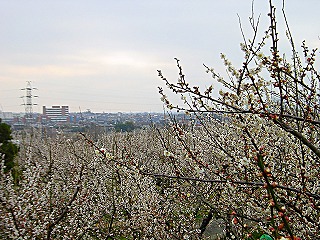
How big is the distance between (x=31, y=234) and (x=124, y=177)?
3294 mm

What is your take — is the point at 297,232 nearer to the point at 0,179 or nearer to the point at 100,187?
the point at 0,179

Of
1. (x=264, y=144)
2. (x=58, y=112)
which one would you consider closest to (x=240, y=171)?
(x=264, y=144)

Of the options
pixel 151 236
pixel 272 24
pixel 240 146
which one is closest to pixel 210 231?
pixel 151 236

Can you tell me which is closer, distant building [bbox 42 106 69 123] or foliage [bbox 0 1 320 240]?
foliage [bbox 0 1 320 240]

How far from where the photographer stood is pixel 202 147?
6832 millimetres

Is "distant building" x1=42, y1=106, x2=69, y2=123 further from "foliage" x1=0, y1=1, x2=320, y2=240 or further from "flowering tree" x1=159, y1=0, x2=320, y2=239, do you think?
"flowering tree" x1=159, y1=0, x2=320, y2=239

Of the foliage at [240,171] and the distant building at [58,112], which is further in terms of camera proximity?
the distant building at [58,112]

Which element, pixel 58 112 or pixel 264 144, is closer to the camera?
pixel 264 144

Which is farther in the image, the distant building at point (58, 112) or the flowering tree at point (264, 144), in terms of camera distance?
the distant building at point (58, 112)

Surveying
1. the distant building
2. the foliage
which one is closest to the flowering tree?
the foliage

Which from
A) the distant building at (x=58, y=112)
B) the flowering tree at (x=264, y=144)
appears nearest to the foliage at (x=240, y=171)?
the flowering tree at (x=264, y=144)

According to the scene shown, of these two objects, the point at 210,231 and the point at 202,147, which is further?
the point at 210,231

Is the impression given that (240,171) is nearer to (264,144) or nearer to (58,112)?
(264,144)

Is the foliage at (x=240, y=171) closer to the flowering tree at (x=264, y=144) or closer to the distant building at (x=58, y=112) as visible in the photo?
the flowering tree at (x=264, y=144)
